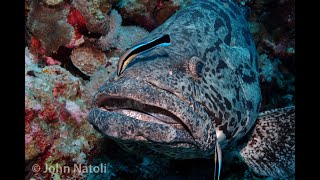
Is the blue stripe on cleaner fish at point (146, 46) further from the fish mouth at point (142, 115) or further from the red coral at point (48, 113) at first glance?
the red coral at point (48, 113)

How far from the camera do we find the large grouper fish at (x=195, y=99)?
106 inches

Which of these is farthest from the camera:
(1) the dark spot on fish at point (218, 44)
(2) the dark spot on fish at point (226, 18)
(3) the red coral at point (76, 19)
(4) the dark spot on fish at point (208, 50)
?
(3) the red coral at point (76, 19)

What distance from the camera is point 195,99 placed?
3047 mm

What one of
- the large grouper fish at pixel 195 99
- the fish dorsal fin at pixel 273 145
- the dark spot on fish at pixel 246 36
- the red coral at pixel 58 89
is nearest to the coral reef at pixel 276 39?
the dark spot on fish at pixel 246 36

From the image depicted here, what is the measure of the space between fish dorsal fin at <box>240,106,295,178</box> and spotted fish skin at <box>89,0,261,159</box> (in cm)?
67

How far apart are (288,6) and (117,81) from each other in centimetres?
668

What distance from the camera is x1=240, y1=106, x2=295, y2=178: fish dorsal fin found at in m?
4.45

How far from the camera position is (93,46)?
217 inches

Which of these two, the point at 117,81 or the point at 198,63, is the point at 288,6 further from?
the point at 117,81

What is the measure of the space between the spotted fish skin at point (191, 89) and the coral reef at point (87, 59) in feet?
6.26

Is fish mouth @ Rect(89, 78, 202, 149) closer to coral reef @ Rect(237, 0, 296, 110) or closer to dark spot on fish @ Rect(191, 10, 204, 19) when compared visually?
dark spot on fish @ Rect(191, 10, 204, 19)

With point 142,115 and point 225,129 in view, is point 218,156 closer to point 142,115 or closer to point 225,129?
point 225,129

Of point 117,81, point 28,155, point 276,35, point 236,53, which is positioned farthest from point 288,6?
point 28,155

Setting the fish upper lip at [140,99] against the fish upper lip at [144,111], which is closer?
the fish upper lip at [140,99]
